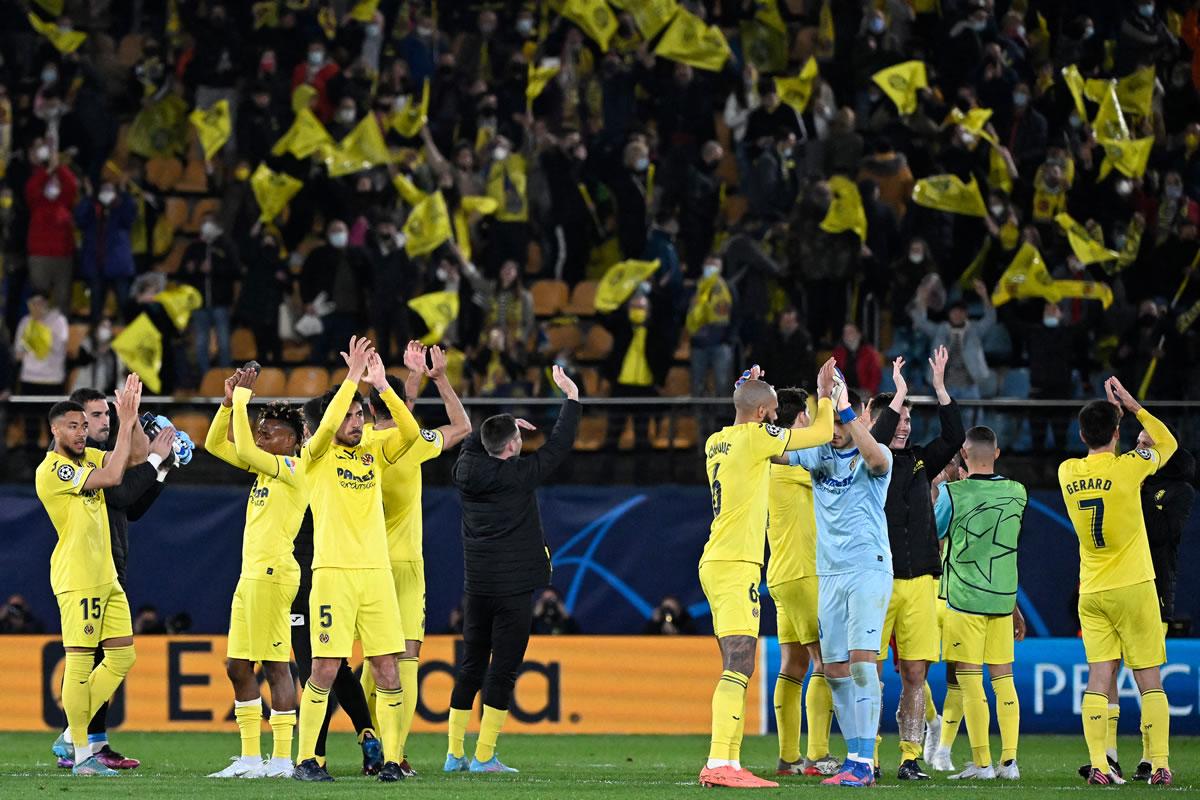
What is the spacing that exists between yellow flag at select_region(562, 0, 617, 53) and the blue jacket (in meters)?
6.60

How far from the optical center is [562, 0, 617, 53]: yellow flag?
79.3 ft

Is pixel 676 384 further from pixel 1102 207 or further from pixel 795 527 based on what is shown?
pixel 795 527

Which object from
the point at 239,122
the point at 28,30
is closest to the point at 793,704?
the point at 239,122

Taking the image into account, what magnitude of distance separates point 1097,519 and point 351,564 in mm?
4998

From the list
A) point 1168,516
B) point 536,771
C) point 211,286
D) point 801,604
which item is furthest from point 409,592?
point 211,286

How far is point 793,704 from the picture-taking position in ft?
41.0

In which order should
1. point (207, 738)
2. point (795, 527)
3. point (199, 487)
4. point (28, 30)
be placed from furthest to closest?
point (28, 30) → point (199, 487) → point (207, 738) → point (795, 527)

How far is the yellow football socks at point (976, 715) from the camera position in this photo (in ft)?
40.0

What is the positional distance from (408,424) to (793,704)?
3.37 meters

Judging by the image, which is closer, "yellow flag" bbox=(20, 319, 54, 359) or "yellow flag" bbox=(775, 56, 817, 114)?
"yellow flag" bbox=(20, 319, 54, 359)

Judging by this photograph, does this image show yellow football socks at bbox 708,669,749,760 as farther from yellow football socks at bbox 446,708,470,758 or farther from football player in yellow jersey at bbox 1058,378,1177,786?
football player in yellow jersey at bbox 1058,378,1177,786

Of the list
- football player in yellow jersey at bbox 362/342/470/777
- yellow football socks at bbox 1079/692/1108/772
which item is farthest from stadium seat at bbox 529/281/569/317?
yellow football socks at bbox 1079/692/1108/772

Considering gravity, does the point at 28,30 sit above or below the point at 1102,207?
above

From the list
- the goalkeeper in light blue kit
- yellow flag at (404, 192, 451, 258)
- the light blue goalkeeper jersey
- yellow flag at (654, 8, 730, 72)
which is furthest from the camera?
yellow flag at (654, 8, 730, 72)
